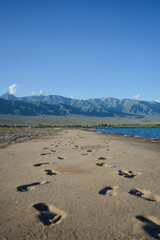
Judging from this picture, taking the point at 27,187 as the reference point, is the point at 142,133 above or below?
below

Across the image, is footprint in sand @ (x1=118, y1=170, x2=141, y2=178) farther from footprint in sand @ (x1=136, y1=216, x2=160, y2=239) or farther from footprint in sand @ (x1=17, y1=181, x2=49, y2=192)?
footprint in sand @ (x1=17, y1=181, x2=49, y2=192)

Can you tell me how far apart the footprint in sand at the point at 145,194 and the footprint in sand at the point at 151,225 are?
1026mm

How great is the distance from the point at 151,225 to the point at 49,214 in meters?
2.25

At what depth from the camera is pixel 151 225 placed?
3842 mm

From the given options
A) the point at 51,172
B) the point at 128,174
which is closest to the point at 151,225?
the point at 128,174

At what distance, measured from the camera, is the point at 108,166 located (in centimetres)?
866

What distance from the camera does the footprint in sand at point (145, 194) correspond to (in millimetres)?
5092

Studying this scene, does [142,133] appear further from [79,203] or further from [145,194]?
[79,203]

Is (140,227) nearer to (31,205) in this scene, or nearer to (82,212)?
(82,212)

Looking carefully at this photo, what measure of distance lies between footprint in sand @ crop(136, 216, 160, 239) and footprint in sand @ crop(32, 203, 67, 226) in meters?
1.77

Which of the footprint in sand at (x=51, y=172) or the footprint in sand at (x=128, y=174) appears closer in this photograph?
the footprint in sand at (x=128, y=174)

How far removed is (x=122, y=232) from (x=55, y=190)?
2.53 meters

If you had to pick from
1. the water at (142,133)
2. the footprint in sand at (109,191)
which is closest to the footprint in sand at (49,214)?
the footprint in sand at (109,191)

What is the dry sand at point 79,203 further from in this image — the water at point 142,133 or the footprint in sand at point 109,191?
the water at point 142,133
